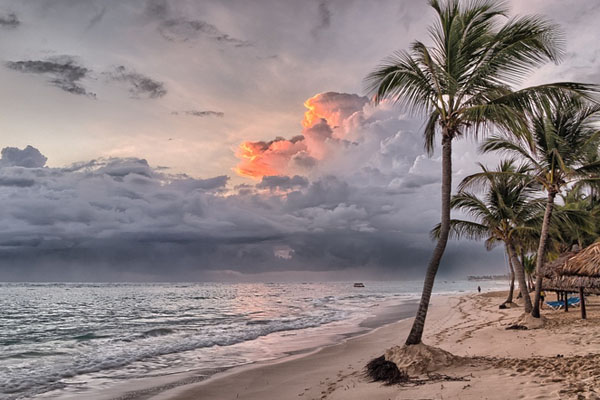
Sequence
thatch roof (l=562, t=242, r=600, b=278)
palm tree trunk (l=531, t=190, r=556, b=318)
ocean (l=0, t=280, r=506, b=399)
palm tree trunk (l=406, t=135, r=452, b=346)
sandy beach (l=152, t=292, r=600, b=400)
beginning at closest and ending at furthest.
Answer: sandy beach (l=152, t=292, r=600, b=400), palm tree trunk (l=406, t=135, r=452, b=346), ocean (l=0, t=280, r=506, b=399), thatch roof (l=562, t=242, r=600, b=278), palm tree trunk (l=531, t=190, r=556, b=318)

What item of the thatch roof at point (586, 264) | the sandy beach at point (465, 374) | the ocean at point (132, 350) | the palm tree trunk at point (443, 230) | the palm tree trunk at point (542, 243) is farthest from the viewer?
the palm tree trunk at point (542, 243)

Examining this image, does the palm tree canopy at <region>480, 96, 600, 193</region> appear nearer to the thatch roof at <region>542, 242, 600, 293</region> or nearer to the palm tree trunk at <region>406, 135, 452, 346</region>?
the thatch roof at <region>542, 242, 600, 293</region>

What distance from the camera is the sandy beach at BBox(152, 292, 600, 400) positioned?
21.7 feet

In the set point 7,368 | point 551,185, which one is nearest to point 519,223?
point 551,185

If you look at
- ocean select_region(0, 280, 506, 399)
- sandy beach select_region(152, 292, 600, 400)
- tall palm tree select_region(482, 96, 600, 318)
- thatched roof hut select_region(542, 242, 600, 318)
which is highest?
tall palm tree select_region(482, 96, 600, 318)

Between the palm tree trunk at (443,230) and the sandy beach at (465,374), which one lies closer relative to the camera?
the sandy beach at (465,374)

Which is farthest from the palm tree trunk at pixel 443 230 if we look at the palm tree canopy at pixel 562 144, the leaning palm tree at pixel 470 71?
the palm tree canopy at pixel 562 144

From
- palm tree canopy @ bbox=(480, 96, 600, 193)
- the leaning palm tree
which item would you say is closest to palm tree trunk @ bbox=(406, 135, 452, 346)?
the leaning palm tree

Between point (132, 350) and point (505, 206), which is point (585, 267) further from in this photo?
point (132, 350)

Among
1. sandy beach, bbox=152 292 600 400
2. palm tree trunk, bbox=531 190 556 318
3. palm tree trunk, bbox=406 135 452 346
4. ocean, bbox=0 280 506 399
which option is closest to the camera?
sandy beach, bbox=152 292 600 400

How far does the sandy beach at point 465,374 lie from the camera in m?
6.60

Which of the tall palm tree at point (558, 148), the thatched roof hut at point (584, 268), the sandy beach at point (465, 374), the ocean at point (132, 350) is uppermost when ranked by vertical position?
the tall palm tree at point (558, 148)

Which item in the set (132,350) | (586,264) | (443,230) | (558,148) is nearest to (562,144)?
(558,148)

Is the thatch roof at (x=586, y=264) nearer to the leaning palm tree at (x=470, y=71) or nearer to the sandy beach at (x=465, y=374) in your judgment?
the sandy beach at (x=465, y=374)
